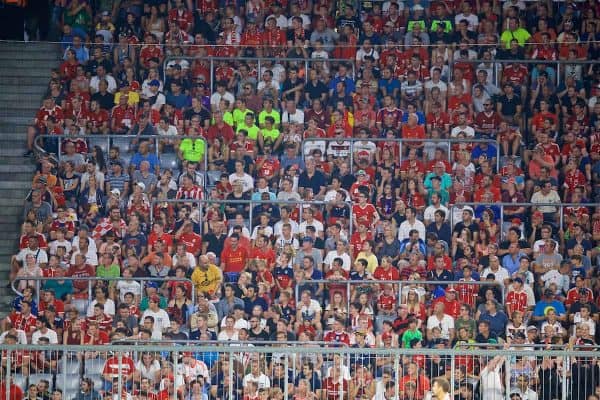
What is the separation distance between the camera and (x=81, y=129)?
23.0 m

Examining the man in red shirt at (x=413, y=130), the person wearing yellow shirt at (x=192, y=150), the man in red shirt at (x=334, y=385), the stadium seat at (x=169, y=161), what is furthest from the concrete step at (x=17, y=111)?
the man in red shirt at (x=334, y=385)

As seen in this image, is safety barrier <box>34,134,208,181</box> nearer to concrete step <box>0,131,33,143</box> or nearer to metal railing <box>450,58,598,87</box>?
concrete step <box>0,131,33,143</box>

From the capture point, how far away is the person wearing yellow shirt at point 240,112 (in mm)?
23219

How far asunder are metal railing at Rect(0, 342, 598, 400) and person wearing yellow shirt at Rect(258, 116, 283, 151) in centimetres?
583

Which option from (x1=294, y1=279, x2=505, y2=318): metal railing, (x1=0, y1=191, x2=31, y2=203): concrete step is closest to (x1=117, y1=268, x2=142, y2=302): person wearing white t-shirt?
(x1=294, y1=279, x2=505, y2=318): metal railing

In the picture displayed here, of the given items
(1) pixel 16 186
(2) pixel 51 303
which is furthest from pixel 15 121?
(2) pixel 51 303

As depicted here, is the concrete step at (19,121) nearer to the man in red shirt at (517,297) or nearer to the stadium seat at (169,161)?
the stadium seat at (169,161)

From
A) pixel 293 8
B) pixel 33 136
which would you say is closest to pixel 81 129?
pixel 33 136

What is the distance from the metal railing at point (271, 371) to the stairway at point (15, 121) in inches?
160

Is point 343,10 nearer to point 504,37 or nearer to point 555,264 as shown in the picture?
point 504,37

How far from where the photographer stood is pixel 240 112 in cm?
2333

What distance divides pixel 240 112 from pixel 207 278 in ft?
11.8

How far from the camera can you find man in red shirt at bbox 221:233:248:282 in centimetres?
2089

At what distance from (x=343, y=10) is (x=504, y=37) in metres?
2.71
